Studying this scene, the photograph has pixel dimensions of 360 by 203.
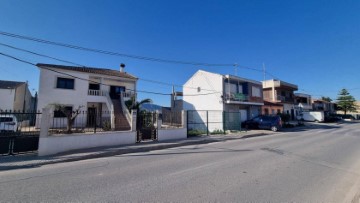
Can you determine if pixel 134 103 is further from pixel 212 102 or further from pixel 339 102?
pixel 339 102

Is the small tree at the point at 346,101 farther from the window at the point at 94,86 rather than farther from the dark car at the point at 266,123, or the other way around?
the window at the point at 94,86

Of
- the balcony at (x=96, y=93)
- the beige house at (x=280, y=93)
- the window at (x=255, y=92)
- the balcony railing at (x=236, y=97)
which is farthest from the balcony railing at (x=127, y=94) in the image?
the beige house at (x=280, y=93)

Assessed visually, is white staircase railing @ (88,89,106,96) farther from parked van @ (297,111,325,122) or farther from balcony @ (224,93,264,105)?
parked van @ (297,111,325,122)

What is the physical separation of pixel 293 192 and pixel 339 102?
66060mm

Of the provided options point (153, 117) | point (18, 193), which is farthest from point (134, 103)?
point (18, 193)

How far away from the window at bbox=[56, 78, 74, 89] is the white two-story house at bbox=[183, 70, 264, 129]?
14756 millimetres

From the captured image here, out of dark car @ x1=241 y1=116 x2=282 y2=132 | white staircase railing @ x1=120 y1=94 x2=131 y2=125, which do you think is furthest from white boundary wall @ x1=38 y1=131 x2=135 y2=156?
dark car @ x1=241 y1=116 x2=282 y2=132

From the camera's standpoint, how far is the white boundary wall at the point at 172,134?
504 inches

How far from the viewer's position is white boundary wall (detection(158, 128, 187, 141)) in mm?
12805

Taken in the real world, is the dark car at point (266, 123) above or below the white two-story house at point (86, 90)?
below

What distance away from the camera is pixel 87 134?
31.9 feet

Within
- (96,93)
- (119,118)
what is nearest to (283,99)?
(119,118)

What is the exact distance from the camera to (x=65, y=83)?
19.6 meters

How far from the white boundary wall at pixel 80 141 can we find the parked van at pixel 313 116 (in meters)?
39.9
